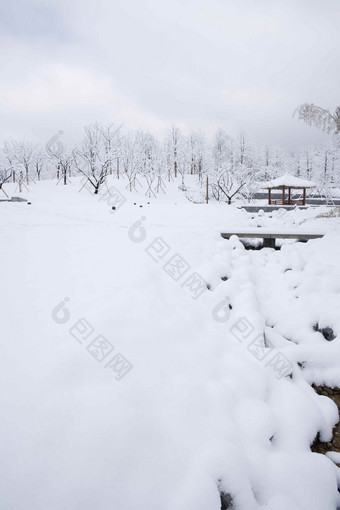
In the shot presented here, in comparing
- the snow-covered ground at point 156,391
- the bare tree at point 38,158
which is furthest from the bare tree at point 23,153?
the snow-covered ground at point 156,391

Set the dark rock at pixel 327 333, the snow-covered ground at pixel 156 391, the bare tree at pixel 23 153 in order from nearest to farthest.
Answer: the snow-covered ground at pixel 156 391, the dark rock at pixel 327 333, the bare tree at pixel 23 153

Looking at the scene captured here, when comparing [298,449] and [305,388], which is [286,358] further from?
[298,449]

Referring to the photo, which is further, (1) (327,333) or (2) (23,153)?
(2) (23,153)

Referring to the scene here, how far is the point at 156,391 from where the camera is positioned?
1848 mm

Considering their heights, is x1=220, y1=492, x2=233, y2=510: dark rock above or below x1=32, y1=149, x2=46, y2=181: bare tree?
below

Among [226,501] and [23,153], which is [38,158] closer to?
[23,153]

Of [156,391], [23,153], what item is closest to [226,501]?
[156,391]

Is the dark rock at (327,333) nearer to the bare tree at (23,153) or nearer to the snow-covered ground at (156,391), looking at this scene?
the snow-covered ground at (156,391)

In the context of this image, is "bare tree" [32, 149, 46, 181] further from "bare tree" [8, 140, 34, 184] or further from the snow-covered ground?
the snow-covered ground

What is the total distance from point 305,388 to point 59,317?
226 centimetres

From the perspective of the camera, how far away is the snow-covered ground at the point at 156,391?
131 cm

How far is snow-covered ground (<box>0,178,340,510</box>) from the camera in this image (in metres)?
1.31

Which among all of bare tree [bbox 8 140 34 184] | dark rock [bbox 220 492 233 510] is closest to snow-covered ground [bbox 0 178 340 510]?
dark rock [bbox 220 492 233 510]

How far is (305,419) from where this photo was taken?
1.97 metres
